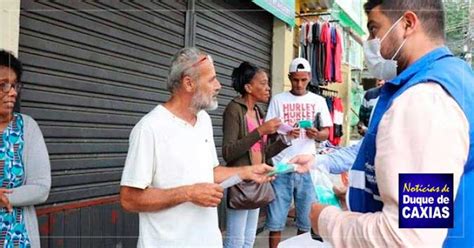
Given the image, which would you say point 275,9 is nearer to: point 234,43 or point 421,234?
point 234,43

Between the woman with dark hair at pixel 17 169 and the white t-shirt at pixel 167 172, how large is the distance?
41cm

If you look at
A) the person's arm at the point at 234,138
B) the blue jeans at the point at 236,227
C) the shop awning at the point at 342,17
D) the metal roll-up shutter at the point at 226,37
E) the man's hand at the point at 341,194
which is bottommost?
the blue jeans at the point at 236,227

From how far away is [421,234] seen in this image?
1.05 meters

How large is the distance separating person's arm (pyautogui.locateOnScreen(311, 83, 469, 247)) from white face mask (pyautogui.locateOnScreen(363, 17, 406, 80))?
0.79ft

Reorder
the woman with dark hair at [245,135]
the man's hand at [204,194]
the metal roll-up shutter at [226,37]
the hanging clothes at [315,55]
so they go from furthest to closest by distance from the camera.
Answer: the hanging clothes at [315,55] → the metal roll-up shutter at [226,37] → the woman with dark hair at [245,135] → the man's hand at [204,194]

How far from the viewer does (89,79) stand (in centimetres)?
320

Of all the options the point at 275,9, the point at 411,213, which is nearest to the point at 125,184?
the point at 411,213

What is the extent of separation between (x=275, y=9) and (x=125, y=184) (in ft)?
12.9

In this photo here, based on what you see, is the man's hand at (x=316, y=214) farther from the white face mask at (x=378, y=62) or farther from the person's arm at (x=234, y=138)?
the person's arm at (x=234, y=138)

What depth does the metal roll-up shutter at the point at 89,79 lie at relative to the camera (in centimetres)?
282

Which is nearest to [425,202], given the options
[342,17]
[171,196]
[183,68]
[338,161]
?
[338,161]

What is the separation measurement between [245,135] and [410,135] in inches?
78.9

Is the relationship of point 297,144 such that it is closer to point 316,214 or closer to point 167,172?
point 167,172

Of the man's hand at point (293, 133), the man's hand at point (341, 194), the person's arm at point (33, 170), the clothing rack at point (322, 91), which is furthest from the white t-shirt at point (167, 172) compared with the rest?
the clothing rack at point (322, 91)
